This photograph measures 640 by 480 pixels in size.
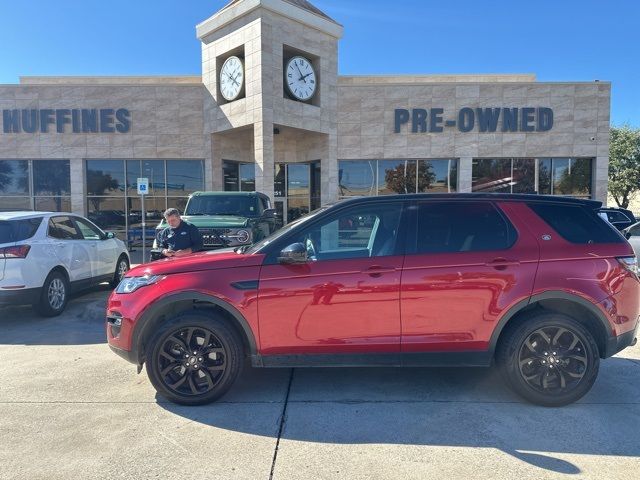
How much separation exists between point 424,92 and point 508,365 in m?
17.0

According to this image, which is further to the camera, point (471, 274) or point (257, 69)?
point (257, 69)

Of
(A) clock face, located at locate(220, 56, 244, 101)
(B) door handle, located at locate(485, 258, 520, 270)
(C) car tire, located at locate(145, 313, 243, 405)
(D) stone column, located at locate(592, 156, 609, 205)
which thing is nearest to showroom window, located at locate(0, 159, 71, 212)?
(A) clock face, located at locate(220, 56, 244, 101)

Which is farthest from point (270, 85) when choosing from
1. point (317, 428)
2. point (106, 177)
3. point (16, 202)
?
point (317, 428)

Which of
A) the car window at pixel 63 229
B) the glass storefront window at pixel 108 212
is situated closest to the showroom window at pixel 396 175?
the glass storefront window at pixel 108 212

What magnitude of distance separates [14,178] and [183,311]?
19726 millimetres

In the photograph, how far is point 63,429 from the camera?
3.33m

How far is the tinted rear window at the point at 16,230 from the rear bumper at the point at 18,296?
722 mm

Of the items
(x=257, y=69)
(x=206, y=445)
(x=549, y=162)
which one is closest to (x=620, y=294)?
(x=206, y=445)

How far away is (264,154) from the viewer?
1667cm

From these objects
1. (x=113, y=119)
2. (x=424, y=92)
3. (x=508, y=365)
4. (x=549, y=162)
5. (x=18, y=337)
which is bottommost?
(x=18, y=337)

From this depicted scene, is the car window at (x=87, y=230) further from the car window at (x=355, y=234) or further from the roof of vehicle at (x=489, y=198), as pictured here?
the roof of vehicle at (x=489, y=198)

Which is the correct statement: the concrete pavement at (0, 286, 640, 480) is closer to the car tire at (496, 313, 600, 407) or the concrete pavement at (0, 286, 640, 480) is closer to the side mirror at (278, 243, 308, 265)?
the car tire at (496, 313, 600, 407)

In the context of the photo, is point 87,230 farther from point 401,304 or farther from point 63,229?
point 401,304

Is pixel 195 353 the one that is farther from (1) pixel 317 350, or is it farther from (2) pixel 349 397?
(2) pixel 349 397
